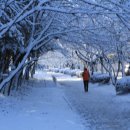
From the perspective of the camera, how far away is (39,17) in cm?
2216

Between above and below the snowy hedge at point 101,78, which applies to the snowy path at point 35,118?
below

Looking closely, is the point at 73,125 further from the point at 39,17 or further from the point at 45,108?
the point at 39,17

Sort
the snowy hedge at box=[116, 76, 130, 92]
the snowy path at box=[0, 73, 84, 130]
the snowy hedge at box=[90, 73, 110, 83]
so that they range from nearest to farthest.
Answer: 1. the snowy path at box=[0, 73, 84, 130]
2. the snowy hedge at box=[116, 76, 130, 92]
3. the snowy hedge at box=[90, 73, 110, 83]

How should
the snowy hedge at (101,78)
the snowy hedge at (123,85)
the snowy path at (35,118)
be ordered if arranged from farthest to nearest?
1. the snowy hedge at (101,78)
2. the snowy hedge at (123,85)
3. the snowy path at (35,118)

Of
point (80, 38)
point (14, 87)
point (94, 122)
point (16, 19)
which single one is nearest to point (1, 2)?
point (16, 19)

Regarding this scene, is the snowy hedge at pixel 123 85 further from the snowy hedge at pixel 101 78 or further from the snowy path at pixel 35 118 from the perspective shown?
the snowy hedge at pixel 101 78

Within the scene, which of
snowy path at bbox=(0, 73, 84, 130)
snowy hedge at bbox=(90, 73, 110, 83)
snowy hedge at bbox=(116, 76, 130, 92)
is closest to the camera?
snowy path at bbox=(0, 73, 84, 130)

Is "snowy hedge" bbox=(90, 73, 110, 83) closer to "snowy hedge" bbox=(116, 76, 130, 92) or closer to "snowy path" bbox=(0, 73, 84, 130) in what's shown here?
"snowy hedge" bbox=(116, 76, 130, 92)

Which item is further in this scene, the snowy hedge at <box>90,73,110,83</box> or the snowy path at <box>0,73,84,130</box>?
the snowy hedge at <box>90,73,110,83</box>

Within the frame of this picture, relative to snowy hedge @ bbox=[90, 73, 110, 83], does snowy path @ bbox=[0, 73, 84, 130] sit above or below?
below

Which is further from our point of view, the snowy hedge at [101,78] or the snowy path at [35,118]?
the snowy hedge at [101,78]

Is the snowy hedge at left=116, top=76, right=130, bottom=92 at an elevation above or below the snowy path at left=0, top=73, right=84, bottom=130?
above

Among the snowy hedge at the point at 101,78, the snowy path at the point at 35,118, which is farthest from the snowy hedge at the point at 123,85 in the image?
the snowy hedge at the point at 101,78

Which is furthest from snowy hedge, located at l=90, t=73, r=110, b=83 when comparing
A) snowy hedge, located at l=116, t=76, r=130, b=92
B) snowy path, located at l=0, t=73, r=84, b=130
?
snowy path, located at l=0, t=73, r=84, b=130
